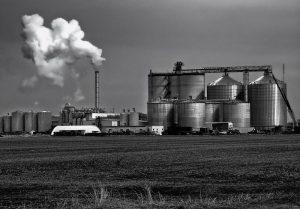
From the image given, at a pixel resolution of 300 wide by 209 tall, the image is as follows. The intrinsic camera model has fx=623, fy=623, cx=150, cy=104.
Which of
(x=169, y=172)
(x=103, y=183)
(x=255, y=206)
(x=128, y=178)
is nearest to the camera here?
(x=255, y=206)

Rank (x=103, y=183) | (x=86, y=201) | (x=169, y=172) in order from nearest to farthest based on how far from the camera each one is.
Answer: (x=86, y=201) → (x=103, y=183) → (x=169, y=172)

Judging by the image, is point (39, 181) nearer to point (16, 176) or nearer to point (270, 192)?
point (16, 176)

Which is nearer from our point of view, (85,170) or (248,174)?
(248,174)

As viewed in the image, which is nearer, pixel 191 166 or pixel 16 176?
pixel 16 176

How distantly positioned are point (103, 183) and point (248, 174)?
346 inches

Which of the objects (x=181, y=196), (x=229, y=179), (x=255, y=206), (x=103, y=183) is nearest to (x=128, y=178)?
(x=103, y=183)

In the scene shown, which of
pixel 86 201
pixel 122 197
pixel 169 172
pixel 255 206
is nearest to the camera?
pixel 255 206

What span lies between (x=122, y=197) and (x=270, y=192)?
248 inches

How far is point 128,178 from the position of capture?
33.5m

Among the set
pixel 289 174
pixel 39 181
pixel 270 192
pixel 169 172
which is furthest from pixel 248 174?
pixel 39 181

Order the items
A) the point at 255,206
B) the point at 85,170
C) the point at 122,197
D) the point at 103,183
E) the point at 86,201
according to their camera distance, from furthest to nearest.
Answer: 1. the point at 85,170
2. the point at 103,183
3. the point at 122,197
4. the point at 86,201
5. the point at 255,206

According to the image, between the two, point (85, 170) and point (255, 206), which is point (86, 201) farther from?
point (85, 170)

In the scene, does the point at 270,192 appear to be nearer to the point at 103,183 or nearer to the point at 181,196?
the point at 181,196

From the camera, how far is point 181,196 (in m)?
25.4
